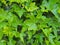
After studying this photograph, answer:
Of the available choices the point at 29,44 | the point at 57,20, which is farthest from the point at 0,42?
the point at 57,20

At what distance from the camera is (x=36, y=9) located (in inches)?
72.7

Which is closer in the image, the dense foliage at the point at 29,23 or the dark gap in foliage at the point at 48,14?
the dense foliage at the point at 29,23

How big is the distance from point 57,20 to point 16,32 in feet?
1.35

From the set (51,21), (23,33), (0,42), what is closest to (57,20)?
(51,21)

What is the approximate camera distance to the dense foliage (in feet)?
5.85

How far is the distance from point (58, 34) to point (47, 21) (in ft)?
0.74

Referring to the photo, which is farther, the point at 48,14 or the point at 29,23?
the point at 48,14

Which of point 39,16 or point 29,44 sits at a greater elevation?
point 39,16

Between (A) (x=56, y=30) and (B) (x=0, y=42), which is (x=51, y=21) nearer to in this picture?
(A) (x=56, y=30)

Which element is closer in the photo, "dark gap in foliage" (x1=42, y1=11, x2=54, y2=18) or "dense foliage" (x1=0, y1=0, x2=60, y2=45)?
"dense foliage" (x1=0, y1=0, x2=60, y2=45)

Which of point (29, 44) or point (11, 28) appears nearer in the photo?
point (11, 28)

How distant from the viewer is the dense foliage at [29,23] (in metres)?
1.78

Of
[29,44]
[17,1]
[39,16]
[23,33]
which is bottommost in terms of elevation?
[29,44]

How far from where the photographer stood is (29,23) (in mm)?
1780
